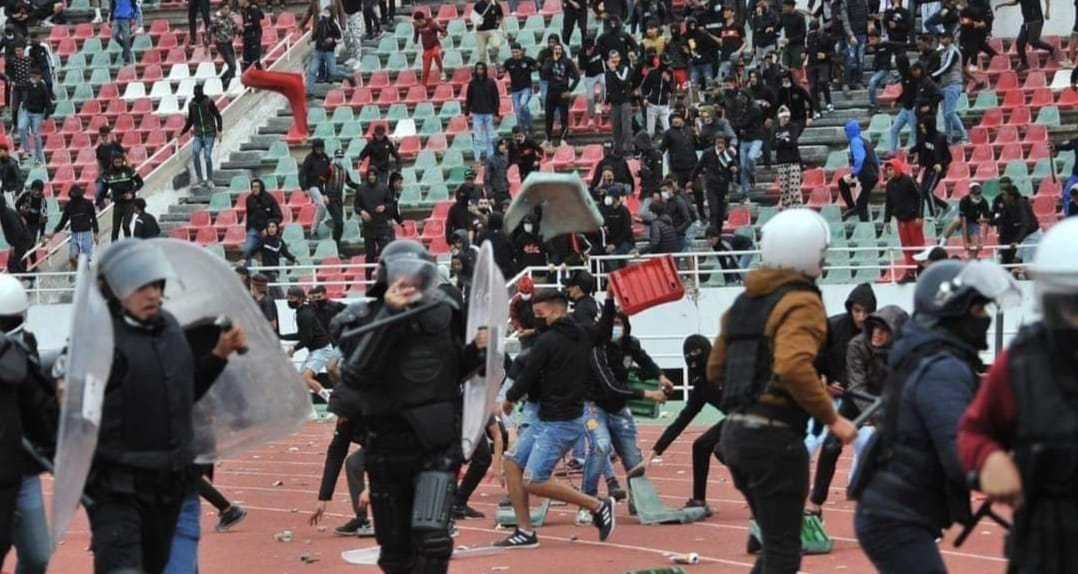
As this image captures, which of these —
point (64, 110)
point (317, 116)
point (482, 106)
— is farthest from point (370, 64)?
point (64, 110)

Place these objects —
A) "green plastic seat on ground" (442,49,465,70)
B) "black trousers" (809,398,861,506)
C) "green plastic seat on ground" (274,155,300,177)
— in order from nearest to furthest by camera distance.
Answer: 1. "black trousers" (809,398,861,506)
2. "green plastic seat on ground" (274,155,300,177)
3. "green plastic seat on ground" (442,49,465,70)

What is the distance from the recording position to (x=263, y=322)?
908cm

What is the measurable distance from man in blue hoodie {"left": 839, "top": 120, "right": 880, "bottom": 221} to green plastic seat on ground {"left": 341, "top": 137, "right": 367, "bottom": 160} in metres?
7.73

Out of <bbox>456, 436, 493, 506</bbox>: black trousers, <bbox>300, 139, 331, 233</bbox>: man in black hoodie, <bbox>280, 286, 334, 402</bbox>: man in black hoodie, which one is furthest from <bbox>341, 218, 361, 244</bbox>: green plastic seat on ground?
<bbox>456, 436, 493, 506</bbox>: black trousers

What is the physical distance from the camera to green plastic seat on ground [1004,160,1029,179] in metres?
25.0

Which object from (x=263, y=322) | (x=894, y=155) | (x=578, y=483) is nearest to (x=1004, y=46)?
(x=894, y=155)

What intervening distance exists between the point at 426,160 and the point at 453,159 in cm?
37

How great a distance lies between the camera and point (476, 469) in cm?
1377

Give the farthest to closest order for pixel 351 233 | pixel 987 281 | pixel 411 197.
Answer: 1. pixel 411 197
2. pixel 351 233
3. pixel 987 281

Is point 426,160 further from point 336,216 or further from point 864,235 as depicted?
point 864,235

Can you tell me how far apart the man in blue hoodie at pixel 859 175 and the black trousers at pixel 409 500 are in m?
15.7

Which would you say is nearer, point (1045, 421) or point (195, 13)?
point (1045, 421)

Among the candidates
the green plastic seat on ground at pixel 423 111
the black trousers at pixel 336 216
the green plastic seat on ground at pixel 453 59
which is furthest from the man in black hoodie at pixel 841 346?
the green plastic seat on ground at pixel 453 59

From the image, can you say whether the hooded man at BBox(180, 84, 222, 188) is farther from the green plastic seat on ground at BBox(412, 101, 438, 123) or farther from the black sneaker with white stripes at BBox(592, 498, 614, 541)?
the black sneaker with white stripes at BBox(592, 498, 614, 541)
